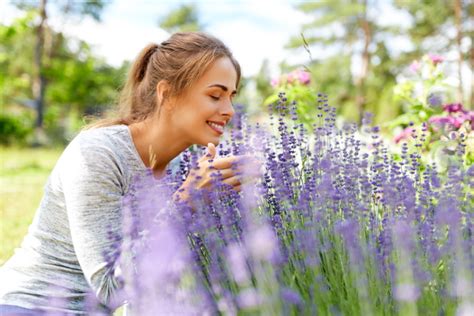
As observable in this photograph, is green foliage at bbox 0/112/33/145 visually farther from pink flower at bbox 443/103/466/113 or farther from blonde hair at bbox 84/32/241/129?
blonde hair at bbox 84/32/241/129

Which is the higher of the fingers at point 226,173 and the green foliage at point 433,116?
the fingers at point 226,173

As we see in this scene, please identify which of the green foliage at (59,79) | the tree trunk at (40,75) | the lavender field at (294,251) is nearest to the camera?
the lavender field at (294,251)

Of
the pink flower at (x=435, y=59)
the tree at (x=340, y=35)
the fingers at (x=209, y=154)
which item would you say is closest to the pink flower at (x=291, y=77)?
the pink flower at (x=435, y=59)

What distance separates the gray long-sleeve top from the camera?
6.19 ft

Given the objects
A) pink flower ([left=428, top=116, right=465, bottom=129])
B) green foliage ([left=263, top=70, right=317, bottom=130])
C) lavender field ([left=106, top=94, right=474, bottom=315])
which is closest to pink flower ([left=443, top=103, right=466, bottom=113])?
pink flower ([left=428, top=116, right=465, bottom=129])

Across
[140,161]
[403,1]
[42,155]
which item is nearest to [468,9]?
[403,1]

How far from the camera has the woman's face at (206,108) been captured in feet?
7.44

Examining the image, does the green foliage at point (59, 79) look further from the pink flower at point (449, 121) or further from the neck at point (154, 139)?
the neck at point (154, 139)

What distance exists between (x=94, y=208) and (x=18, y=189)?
7.37m

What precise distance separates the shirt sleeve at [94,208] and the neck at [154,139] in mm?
256

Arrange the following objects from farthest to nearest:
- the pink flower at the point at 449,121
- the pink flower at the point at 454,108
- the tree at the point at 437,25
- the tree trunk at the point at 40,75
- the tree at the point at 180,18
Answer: the tree at the point at 180,18 < the tree at the point at 437,25 < the tree trunk at the point at 40,75 < the pink flower at the point at 454,108 < the pink flower at the point at 449,121

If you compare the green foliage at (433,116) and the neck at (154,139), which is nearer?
the neck at (154,139)

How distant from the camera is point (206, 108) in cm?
226

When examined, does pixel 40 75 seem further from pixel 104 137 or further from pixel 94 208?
pixel 94 208
